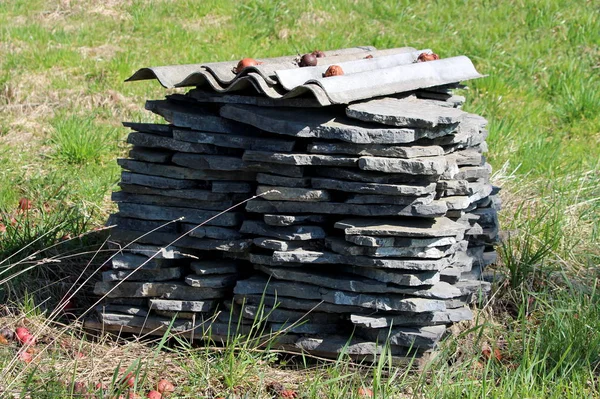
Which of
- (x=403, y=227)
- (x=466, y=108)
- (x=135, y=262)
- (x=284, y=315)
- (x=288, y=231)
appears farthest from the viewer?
(x=466, y=108)

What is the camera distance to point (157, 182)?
11.9 ft

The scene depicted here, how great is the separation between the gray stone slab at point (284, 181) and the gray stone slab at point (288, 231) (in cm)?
19

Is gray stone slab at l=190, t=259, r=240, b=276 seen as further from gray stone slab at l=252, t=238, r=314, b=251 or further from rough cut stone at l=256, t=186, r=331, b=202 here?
rough cut stone at l=256, t=186, r=331, b=202

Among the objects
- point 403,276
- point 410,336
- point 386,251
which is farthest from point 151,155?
point 410,336

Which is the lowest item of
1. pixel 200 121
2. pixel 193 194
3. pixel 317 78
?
pixel 193 194

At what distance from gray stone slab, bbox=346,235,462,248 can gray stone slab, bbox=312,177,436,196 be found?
198 mm

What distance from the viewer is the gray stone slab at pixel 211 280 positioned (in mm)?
3600

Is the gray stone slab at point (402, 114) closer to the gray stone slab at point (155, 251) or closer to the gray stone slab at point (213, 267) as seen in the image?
the gray stone slab at point (213, 267)

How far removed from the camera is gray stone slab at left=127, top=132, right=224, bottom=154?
3.53 m

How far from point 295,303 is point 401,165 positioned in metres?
0.81

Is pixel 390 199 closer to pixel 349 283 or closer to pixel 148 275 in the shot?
pixel 349 283

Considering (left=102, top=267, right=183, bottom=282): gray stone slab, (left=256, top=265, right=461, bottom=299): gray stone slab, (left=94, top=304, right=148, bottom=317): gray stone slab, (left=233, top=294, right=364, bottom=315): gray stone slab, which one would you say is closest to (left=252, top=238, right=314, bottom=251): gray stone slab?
(left=256, top=265, right=461, bottom=299): gray stone slab

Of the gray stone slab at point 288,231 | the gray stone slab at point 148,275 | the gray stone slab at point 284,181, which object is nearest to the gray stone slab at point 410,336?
the gray stone slab at point 288,231

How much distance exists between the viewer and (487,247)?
4391 millimetres
